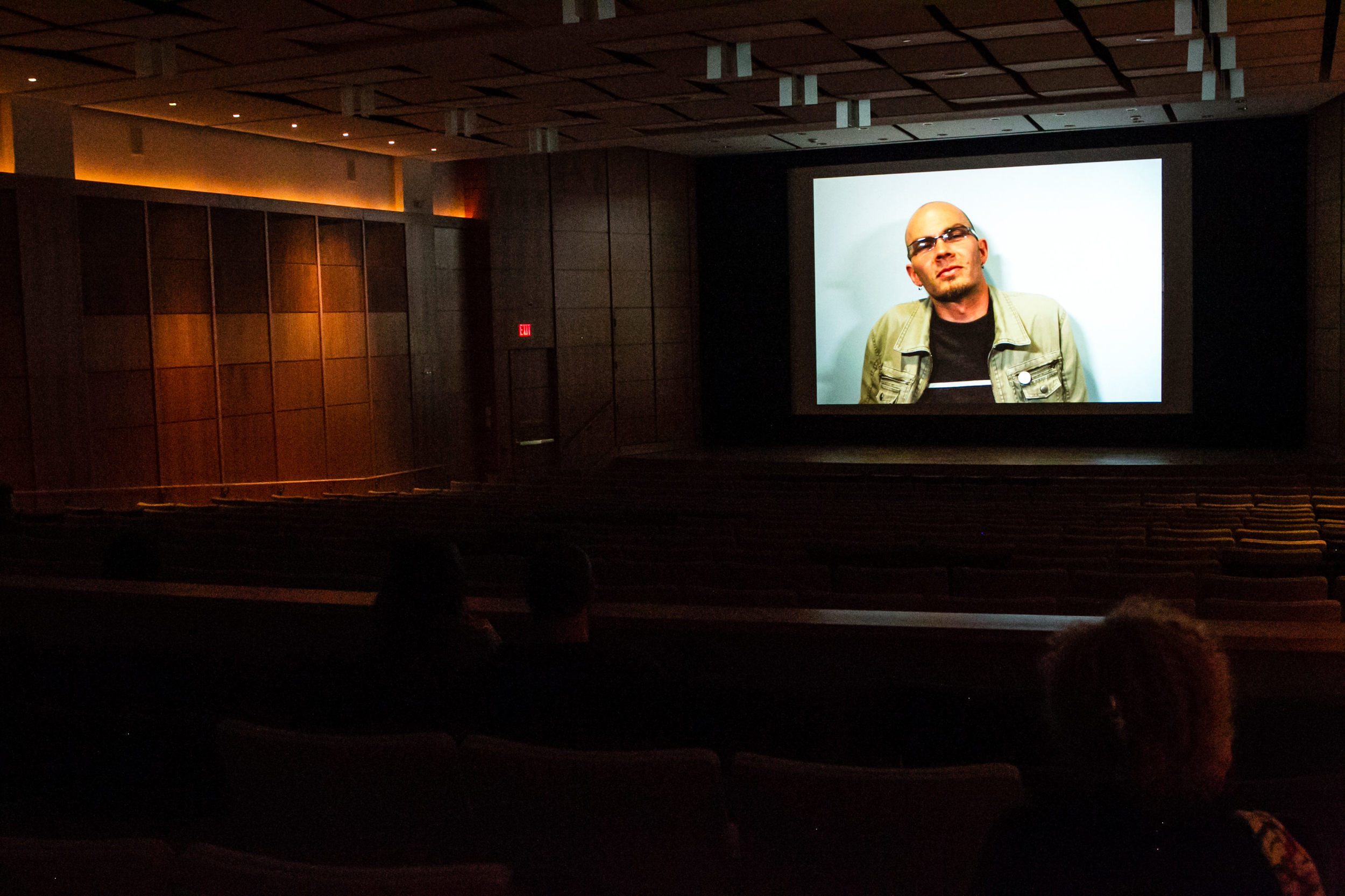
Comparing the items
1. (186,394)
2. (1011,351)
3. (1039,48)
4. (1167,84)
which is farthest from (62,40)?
(1011,351)

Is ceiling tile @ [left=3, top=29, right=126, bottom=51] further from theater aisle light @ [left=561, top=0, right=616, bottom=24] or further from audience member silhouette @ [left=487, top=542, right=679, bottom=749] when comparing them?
audience member silhouette @ [left=487, top=542, right=679, bottom=749]

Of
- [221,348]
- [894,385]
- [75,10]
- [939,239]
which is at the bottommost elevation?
[894,385]

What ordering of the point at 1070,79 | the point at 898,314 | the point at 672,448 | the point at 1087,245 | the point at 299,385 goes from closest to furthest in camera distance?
the point at 1070,79, the point at 299,385, the point at 1087,245, the point at 898,314, the point at 672,448

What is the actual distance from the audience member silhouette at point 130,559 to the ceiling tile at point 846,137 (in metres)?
11.9

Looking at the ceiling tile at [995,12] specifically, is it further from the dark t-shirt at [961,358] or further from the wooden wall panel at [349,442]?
the wooden wall panel at [349,442]

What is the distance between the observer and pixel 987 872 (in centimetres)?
159

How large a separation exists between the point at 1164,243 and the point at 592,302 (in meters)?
7.95

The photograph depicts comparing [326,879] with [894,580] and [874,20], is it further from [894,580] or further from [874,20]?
[874,20]

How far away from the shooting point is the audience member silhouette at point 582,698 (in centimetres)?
258

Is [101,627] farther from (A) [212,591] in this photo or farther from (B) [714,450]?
(B) [714,450]

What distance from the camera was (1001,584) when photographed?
492cm

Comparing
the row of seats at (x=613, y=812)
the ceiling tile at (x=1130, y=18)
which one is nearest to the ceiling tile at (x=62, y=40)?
the ceiling tile at (x=1130, y=18)

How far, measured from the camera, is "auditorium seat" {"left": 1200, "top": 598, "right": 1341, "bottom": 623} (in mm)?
4086

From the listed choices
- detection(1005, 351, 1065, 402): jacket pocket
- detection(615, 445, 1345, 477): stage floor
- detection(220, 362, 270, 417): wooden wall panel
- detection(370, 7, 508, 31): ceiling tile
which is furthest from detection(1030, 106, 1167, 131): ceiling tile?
detection(220, 362, 270, 417): wooden wall panel
